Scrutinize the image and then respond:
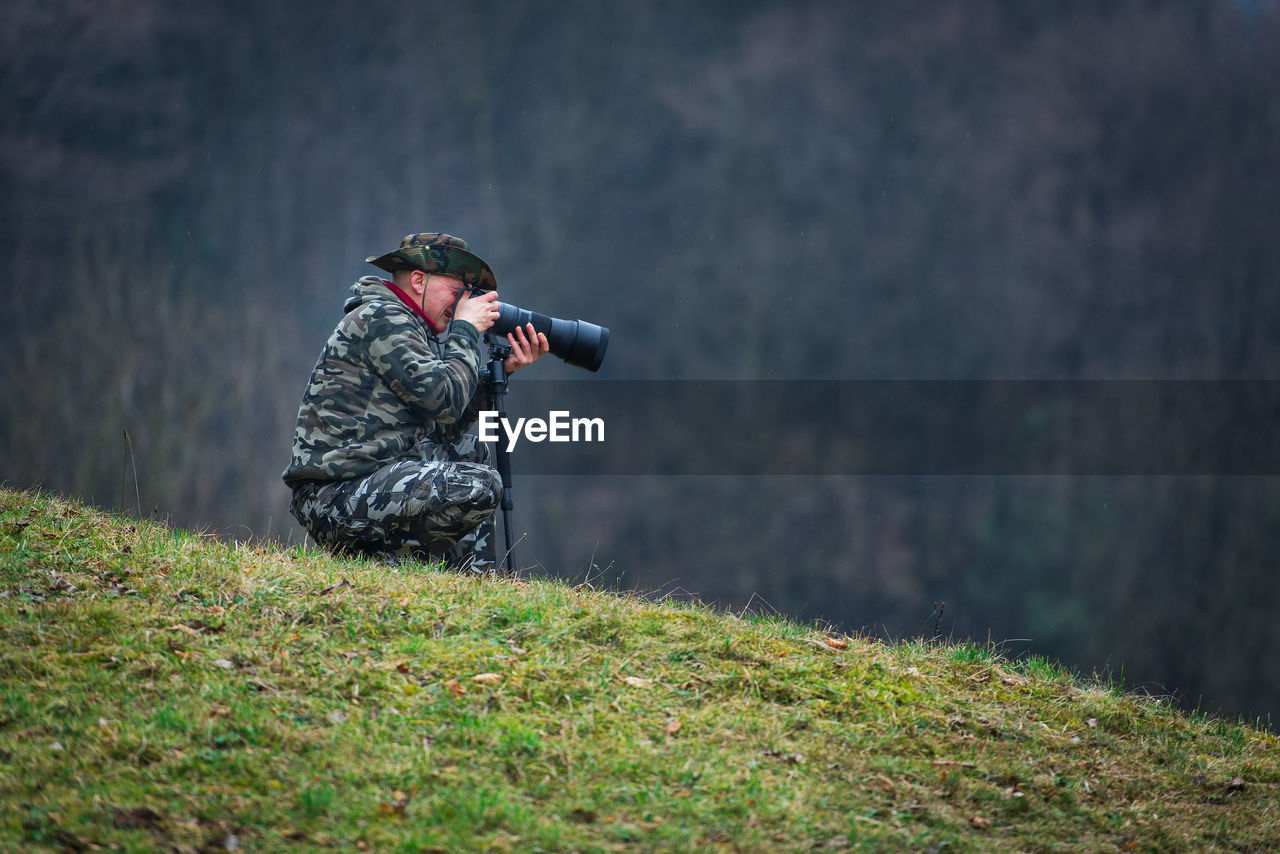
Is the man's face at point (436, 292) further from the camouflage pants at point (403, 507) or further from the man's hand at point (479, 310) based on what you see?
the camouflage pants at point (403, 507)

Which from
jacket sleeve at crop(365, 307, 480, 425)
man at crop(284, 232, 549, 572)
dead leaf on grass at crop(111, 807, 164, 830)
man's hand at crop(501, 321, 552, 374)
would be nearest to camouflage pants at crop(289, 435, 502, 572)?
man at crop(284, 232, 549, 572)

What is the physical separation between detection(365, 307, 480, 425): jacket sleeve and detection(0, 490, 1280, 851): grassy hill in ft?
3.05

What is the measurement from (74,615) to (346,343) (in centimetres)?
196

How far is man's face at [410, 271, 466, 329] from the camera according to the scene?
5.75 meters

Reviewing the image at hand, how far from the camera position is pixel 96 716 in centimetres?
340

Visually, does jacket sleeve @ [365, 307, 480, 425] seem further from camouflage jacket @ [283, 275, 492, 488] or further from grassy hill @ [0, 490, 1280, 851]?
grassy hill @ [0, 490, 1280, 851]

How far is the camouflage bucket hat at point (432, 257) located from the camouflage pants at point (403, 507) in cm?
102

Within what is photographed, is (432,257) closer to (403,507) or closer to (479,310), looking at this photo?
(479,310)

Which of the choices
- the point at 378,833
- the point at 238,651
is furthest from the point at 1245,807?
the point at 238,651

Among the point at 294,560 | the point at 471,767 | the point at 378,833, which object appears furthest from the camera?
the point at 294,560

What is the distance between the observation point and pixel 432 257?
5.70m

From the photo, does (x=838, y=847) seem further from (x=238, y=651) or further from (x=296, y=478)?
(x=296, y=478)

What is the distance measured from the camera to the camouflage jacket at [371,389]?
17.9 feet

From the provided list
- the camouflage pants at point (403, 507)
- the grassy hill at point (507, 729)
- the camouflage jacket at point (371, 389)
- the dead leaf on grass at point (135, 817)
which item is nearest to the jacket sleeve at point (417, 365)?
the camouflage jacket at point (371, 389)
